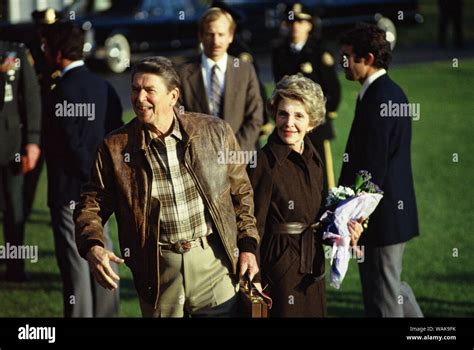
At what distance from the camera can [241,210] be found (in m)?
5.90

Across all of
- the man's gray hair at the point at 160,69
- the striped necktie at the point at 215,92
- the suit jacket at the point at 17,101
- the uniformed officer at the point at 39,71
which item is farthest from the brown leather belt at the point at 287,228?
the uniformed officer at the point at 39,71

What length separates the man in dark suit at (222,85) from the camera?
8617 millimetres

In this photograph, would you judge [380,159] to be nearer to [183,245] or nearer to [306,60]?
[183,245]

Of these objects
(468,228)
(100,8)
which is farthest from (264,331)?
(100,8)

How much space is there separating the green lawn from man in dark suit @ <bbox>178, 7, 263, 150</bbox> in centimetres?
150

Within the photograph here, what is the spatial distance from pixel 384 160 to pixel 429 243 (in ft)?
13.2

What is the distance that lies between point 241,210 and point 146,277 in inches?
22.6

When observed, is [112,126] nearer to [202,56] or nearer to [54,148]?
[54,148]

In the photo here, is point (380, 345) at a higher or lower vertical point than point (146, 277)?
lower

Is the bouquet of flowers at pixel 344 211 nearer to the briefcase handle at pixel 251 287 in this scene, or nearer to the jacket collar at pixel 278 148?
the jacket collar at pixel 278 148

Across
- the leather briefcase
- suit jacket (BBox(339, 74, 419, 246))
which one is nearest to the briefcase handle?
the leather briefcase

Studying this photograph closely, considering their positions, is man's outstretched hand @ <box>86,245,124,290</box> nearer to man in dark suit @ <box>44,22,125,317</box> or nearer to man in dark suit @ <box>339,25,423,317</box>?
man in dark suit @ <box>339,25,423,317</box>

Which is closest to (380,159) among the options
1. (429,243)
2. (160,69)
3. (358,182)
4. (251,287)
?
(358,182)

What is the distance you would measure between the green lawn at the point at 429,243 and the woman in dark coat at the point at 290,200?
7.49ft
